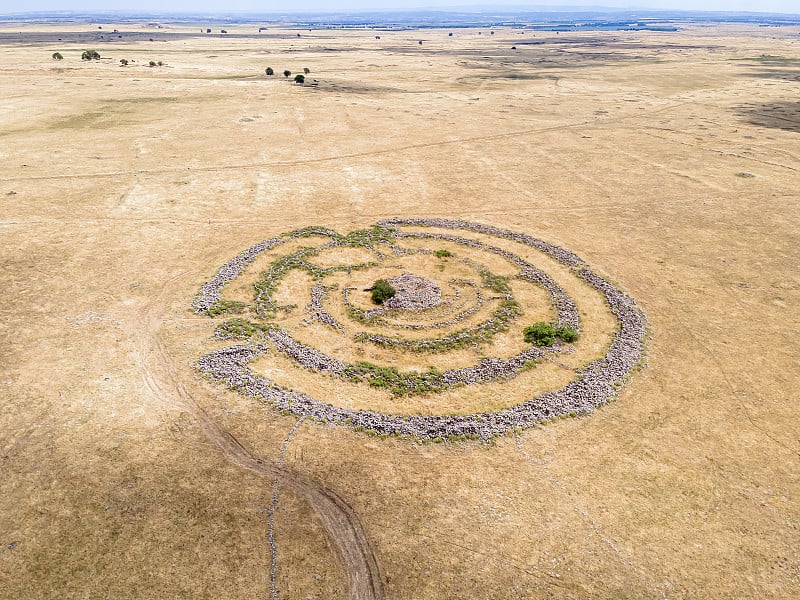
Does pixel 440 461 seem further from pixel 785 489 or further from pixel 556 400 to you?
pixel 785 489

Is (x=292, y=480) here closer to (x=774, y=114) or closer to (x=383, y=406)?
(x=383, y=406)

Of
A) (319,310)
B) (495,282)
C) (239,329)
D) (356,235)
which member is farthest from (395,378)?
(356,235)

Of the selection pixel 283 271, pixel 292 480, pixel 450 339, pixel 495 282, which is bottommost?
pixel 292 480

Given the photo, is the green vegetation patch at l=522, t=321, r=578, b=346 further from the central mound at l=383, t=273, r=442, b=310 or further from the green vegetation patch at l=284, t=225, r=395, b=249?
the green vegetation patch at l=284, t=225, r=395, b=249

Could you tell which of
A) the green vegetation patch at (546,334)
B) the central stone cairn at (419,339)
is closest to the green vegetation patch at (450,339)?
the central stone cairn at (419,339)

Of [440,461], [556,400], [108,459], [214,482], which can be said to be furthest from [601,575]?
[108,459]

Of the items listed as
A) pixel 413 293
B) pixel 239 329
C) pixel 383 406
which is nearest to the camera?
pixel 383 406

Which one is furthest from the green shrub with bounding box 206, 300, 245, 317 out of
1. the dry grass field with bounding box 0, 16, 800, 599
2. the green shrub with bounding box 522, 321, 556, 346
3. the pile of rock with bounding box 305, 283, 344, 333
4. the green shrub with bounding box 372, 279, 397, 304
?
the green shrub with bounding box 522, 321, 556, 346
